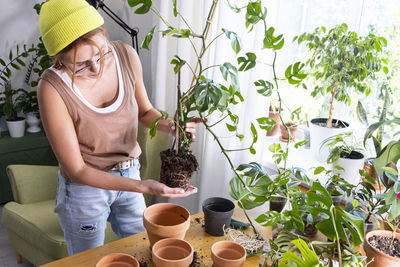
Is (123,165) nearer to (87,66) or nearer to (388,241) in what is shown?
(87,66)

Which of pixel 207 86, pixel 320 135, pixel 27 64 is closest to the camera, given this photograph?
pixel 207 86

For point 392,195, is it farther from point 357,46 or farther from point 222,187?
point 222,187

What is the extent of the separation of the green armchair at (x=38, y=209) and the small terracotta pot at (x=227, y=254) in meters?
1.05

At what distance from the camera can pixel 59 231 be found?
1.97 meters

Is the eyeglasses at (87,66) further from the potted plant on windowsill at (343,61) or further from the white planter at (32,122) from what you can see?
the white planter at (32,122)

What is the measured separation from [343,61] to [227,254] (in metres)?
1.04

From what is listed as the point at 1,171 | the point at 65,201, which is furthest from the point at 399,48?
the point at 1,171

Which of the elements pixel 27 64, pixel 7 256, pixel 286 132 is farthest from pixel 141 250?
pixel 27 64

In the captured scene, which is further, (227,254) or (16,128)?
(16,128)

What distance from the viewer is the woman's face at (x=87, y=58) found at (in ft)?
4.05

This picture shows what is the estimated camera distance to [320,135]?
6.28 feet

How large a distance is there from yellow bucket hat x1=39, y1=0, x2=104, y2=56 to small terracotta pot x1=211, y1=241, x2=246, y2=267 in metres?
0.73

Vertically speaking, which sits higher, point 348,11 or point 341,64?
point 348,11

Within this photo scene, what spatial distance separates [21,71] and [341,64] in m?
2.63
